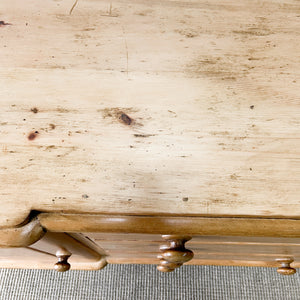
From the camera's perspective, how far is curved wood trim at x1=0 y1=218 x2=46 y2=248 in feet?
1.22

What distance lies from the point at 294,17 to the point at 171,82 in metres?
0.25

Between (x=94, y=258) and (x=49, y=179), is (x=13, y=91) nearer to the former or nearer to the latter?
(x=49, y=179)

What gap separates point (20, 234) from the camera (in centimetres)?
37

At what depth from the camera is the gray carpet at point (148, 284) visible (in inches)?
37.8

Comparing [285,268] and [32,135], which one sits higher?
[32,135]

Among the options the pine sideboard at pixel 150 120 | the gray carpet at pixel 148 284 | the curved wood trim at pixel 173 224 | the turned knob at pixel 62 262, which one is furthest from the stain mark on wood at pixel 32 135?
the gray carpet at pixel 148 284

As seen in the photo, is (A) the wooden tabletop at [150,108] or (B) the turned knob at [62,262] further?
(B) the turned knob at [62,262]

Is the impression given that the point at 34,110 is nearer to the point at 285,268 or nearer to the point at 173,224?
the point at 173,224

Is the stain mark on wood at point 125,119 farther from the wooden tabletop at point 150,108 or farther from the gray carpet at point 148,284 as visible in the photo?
the gray carpet at point 148,284

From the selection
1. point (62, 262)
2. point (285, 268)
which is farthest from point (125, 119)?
point (285, 268)

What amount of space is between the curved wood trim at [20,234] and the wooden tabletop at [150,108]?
11 millimetres

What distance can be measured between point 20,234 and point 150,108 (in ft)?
0.79

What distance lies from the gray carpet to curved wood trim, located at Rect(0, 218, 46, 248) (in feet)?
2.21

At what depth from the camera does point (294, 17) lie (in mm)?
509
